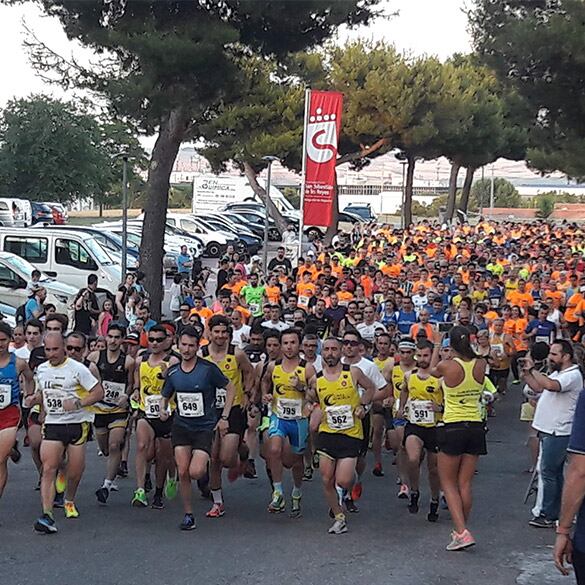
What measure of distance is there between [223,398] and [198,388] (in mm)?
632

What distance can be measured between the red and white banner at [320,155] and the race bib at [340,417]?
612 inches

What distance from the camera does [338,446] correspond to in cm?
870

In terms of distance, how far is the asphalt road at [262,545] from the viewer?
7.39 m

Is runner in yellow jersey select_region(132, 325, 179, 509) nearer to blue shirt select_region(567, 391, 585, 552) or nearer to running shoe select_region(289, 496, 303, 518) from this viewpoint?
running shoe select_region(289, 496, 303, 518)

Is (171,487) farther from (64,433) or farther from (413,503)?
(413,503)

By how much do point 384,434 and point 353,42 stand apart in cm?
3570

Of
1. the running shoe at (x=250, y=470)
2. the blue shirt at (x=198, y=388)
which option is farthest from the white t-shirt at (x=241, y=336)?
the blue shirt at (x=198, y=388)

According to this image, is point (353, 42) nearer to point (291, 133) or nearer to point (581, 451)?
point (291, 133)

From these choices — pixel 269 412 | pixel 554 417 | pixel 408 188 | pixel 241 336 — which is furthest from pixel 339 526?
pixel 408 188

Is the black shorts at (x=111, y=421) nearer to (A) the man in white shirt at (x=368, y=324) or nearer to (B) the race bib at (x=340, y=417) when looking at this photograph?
(B) the race bib at (x=340, y=417)

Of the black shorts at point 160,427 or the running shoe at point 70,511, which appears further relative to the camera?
the black shorts at point 160,427

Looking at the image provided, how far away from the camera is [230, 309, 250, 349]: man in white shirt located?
43.2 feet

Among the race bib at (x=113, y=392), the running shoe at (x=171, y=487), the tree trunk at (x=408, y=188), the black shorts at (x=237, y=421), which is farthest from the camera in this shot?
the tree trunk at (x=408, y=188)

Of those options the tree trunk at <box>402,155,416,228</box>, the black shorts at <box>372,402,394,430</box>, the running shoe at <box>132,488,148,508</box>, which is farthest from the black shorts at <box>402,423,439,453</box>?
the tree trunk at <box>402,155,416,228</box>
